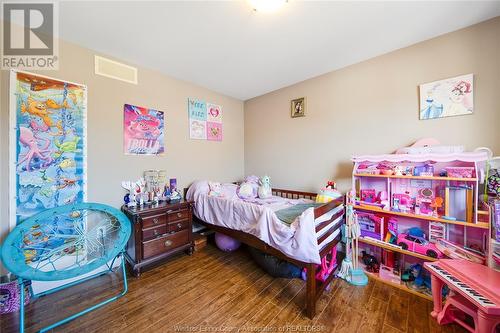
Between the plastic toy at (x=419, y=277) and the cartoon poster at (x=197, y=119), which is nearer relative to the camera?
the plastic toy at (x=419, y=277)

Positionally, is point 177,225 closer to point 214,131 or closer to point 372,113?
point 214,131

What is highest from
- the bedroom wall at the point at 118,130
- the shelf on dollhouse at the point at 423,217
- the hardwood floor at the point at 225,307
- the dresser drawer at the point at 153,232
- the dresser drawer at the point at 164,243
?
the bedroom wall at the point at 118,130

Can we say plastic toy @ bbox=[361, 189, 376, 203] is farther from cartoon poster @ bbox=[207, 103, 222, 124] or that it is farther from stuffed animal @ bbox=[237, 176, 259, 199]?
cartoon poster @ bbox=[207, 103, 222, 124]

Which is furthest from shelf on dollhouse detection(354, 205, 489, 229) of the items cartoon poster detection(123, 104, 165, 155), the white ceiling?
cartoon poster detection(123, 104, 165, 155)

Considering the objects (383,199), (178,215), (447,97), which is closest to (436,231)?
(383,199)

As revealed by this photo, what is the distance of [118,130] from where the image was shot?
221 cm

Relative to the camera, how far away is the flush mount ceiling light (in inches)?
55.5

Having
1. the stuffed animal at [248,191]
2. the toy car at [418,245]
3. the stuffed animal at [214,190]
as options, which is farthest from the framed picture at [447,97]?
the stuffed animal at [214,190]

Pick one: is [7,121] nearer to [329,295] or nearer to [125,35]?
[125,35]

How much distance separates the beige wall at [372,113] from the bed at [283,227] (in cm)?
63

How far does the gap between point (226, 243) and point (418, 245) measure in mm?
2154

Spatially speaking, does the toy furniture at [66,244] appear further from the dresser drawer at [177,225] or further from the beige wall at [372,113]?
the beige wall at [372,113]

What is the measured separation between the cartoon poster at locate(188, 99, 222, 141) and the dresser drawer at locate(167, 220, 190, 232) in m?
1.34

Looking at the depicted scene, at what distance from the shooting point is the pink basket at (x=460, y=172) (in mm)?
1505
